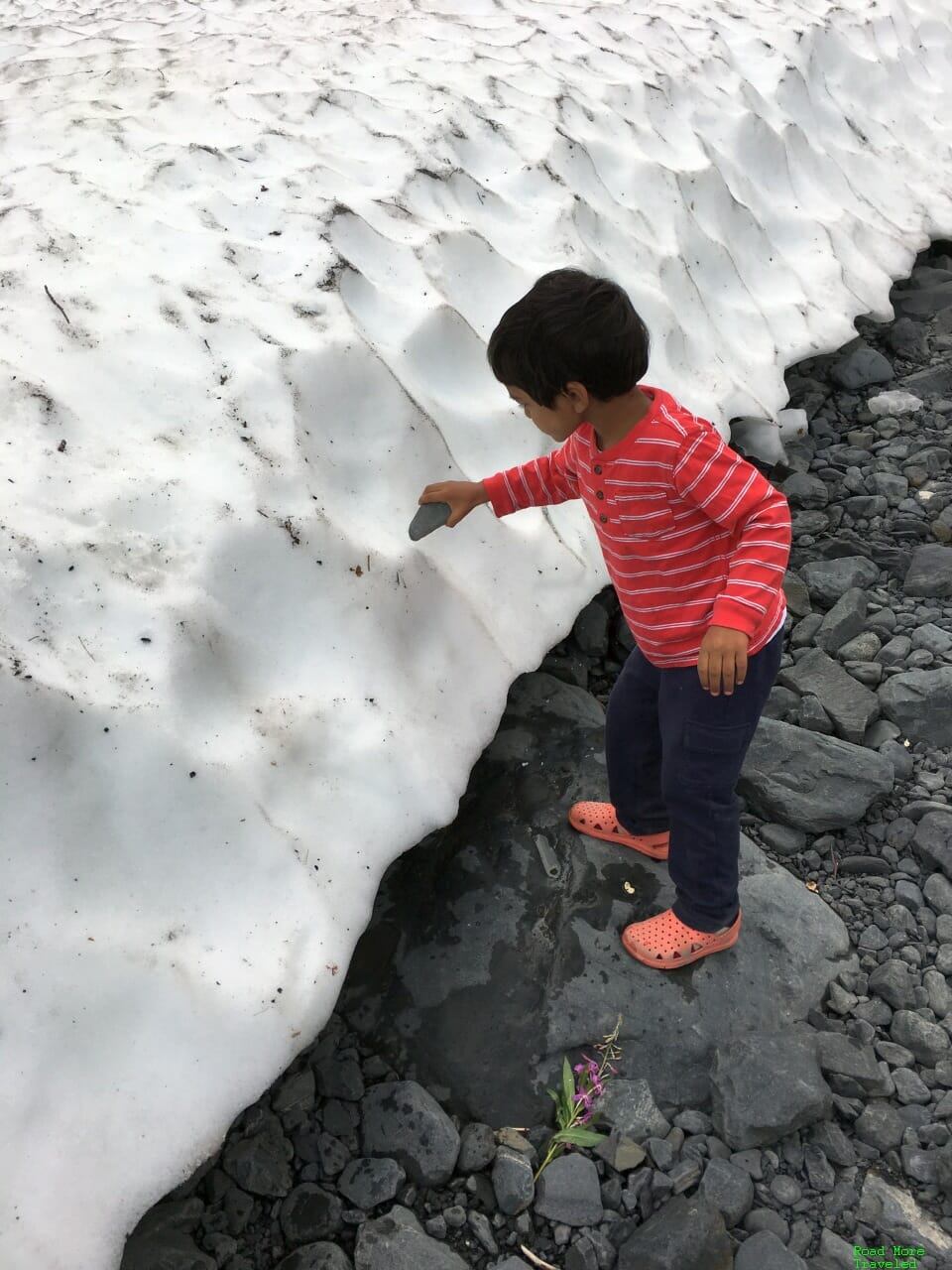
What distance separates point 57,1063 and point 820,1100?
1.50 metres

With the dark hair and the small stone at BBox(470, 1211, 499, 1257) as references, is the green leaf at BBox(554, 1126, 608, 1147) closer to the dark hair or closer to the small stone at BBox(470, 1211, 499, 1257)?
the small stone at BBox(470, 1211, 499, 1257)

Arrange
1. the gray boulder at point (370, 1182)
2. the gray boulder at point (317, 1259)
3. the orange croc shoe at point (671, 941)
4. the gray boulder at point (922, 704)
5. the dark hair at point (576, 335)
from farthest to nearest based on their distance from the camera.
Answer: the gray boulder at point (922, 704) < the orange croc shoe at point (671, 941) < the gray boulder at point (370, 1182) < the gray boulder at point (317, 1259) < the dark hair at point (576, 335)

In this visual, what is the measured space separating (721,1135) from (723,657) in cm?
105

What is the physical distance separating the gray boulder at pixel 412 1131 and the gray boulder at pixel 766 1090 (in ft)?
1.87

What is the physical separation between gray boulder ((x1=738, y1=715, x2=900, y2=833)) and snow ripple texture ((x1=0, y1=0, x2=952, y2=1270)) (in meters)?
0.70

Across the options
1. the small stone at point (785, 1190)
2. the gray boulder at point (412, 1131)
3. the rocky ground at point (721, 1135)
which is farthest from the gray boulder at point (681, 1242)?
the gray boulder at point (412, 1131)

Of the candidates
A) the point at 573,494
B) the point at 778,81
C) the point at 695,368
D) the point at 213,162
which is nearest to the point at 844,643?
the point at 695,368

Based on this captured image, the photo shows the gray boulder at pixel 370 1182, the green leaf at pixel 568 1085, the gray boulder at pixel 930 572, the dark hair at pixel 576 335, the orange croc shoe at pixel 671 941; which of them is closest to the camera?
the dark hair at pixel 576 335

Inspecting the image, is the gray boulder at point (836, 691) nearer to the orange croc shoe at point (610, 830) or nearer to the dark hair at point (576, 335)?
the orange croc shoe at point (610, 830)

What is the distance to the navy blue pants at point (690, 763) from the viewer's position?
2.08 meters

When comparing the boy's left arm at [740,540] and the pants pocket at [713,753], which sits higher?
the boy's left arm at [740,540]


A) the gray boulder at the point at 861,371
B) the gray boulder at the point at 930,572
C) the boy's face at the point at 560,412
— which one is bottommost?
the gray boulder at the point at 930,572

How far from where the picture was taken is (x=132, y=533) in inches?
85.2

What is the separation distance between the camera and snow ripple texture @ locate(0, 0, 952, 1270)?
1802mm
